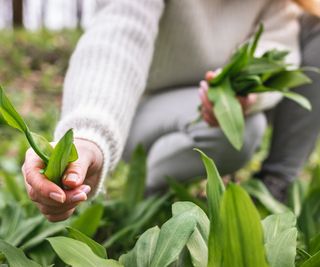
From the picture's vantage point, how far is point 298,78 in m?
1.47

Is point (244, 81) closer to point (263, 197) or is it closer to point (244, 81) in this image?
point (244, 81)

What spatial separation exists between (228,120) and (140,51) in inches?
10.9

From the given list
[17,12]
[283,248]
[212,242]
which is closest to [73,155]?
[212,242]

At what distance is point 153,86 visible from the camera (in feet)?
6.00

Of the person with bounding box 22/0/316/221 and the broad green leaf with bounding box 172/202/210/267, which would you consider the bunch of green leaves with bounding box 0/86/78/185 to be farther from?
the broad green leaf with bounding box 172/202/210/267

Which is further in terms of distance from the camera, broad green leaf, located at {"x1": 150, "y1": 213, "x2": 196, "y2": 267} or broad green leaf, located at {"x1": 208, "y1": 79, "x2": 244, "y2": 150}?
broad green leaf, located at {"x1": 208, "y1": 79, "x2": 244, "y2": 150}

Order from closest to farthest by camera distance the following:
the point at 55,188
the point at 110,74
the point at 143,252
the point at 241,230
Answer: the point at 241,230 < the point at 55,188 < the point at 143,252 < the point at 110,74

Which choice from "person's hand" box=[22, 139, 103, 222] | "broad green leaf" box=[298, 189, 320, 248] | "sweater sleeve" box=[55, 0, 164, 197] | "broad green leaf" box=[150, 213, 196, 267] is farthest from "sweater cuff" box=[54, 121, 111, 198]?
"broad green leaf" box=[298, 189, 320, 248]

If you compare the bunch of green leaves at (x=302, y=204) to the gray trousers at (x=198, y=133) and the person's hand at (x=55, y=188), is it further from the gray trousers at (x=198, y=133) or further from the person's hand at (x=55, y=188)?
the person's hand at (x=55, y=188)

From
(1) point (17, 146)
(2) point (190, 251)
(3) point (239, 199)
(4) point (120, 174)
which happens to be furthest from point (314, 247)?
(1) point (17, 146)

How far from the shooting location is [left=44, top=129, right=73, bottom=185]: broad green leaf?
90 cm

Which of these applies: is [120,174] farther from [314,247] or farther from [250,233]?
[250,233]

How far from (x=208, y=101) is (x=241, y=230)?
659mm

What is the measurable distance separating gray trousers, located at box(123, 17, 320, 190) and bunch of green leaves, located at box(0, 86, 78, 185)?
81 centimetres
